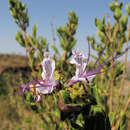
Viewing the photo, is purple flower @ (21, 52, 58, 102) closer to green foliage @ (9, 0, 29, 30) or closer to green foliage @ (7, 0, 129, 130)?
green foliage @ (7, 0, 129, 130)

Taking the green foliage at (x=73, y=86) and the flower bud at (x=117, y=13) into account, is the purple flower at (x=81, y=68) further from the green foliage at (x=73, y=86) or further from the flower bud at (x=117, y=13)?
the flower bud at (x=117, y=13)

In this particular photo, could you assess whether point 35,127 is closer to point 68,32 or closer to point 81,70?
point 68,32

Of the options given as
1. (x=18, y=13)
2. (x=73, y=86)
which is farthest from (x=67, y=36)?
(x=73, y=86)

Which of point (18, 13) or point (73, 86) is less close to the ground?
point (18, 13)

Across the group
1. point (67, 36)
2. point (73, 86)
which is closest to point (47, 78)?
point (73, 86)

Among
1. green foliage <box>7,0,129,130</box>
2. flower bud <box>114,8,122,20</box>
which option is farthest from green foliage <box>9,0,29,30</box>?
flower bud <box>114,8,122,20</box>

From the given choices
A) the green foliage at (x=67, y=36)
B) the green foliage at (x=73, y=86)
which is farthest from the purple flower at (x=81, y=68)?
the green foliage at (x=67, y=36)

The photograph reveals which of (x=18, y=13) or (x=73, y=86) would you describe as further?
(x=18, y=13)

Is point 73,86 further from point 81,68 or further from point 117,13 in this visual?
point 117,13

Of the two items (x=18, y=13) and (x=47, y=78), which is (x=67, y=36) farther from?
(x=47, y=78)

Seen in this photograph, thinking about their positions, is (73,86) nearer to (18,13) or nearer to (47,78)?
(47,78)

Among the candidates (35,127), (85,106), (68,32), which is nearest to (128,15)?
(68,32)

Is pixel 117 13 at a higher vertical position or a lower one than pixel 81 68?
higher
